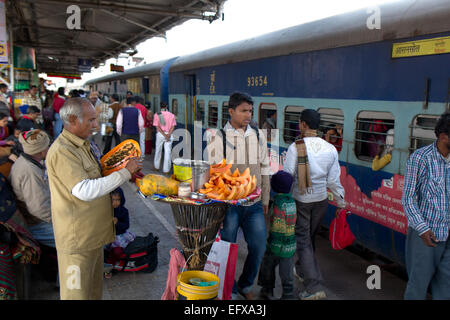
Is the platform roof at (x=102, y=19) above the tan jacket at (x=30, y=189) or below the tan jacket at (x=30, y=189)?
above

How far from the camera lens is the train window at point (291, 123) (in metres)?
5.57

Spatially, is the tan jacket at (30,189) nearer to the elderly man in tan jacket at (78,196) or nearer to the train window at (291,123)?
the elderly man in tan jacket at (78,196)

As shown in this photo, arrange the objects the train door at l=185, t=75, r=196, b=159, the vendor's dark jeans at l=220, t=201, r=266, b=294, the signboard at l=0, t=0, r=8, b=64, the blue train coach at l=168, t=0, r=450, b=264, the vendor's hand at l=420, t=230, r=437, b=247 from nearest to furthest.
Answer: the vendor's hand at l=420, t=230, r=437, b=247 → the vendor's dark jeans at l=220, t=201, r=266, b=294 → the blue train coach at l=168, t=0, r=450, b=264 → the signboard at l=0, t=0, r=8, b=64 → the train door at l=185, t=75, r=196, b=159

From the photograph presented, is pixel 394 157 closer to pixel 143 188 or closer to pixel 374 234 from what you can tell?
pixel 374 234

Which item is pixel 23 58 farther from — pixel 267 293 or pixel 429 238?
pixel 429 238

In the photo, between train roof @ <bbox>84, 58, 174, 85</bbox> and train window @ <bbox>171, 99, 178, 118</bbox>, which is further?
train roof @ <bbox>84, 58, 174, 85</bbox>

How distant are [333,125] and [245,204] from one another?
8.48 ft

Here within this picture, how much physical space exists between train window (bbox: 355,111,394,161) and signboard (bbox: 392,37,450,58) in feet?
2.01

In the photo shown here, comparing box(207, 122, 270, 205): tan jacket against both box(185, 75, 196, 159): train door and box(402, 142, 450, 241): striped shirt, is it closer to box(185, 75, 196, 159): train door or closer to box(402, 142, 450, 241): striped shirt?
box(402, 142, 450, 241): striped shirt

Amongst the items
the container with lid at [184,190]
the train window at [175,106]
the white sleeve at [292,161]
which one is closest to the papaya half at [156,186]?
the container with lid at [184,190]

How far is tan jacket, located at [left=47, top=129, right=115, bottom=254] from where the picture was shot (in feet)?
8.02

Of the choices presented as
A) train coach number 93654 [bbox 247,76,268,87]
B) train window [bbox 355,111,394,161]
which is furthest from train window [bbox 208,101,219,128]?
train window [bbox 355,111,394,161]

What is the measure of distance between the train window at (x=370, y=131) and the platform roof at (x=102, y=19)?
7.44m

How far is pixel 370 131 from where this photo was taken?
166 inches
